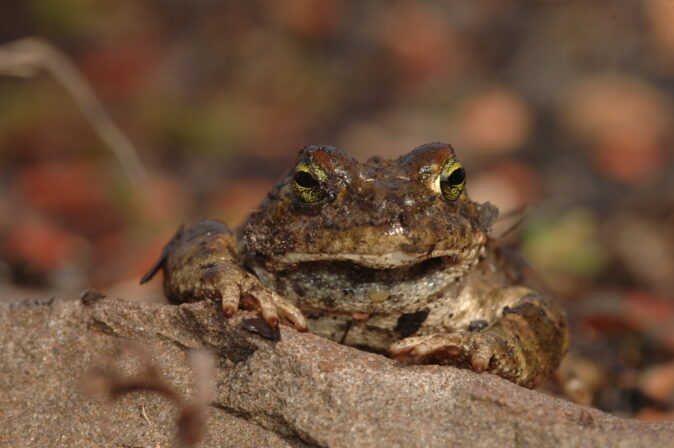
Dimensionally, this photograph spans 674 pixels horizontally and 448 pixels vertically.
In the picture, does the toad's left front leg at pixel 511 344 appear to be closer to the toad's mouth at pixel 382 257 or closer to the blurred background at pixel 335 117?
the toad's mouth at pixel 382 257

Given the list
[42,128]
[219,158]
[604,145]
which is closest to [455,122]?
[604,145]

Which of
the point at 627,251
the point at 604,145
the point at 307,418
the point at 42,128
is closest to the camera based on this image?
the point at 307,418

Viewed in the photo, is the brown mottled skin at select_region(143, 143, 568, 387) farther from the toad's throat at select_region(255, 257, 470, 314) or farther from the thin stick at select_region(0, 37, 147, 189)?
the thin stick at select_region(0, 37, 147, 189)

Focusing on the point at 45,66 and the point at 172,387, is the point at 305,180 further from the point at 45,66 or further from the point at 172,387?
the point at 45,66

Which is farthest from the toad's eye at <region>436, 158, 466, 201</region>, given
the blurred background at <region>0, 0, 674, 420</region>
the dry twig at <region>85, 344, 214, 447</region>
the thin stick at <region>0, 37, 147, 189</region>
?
the blurred background at <region>0, 0, 674, 420</region>

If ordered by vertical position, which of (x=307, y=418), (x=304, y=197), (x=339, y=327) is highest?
(x=304, y=197)

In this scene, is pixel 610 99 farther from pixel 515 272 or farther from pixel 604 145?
pixel 515 272
